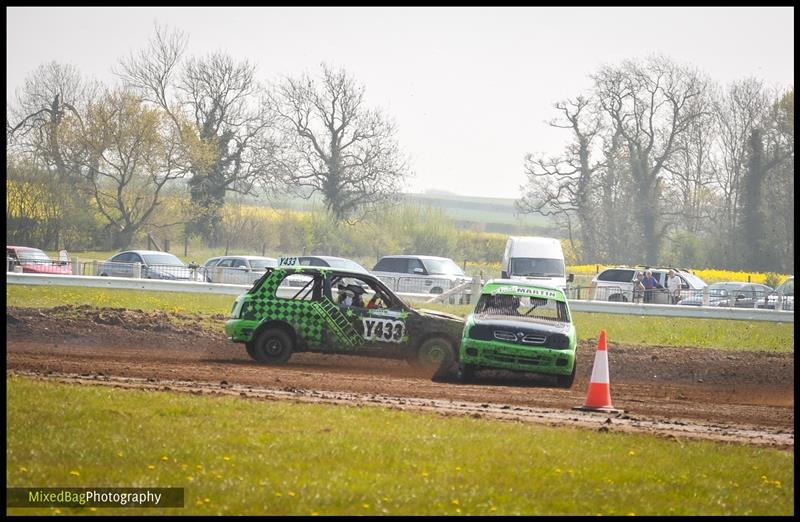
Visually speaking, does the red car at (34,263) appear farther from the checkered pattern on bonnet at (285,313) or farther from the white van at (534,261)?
the checkered pattern on bonnet at (285,313)

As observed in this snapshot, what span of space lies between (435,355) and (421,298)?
16.9 meters

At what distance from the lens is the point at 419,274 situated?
40.6 m

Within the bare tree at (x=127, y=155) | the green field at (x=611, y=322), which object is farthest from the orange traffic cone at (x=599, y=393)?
the bare tree at (x=127, y=155)

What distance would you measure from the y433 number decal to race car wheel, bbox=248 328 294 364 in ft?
4.02

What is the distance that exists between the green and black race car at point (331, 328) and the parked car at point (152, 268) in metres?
19.8

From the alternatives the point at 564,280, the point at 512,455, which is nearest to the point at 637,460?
the point at 512,455

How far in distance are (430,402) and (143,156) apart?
51.0 metres

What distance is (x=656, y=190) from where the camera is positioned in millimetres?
73875

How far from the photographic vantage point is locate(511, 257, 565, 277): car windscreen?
4141 cm

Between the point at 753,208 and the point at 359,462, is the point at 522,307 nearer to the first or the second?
the point at 359,462

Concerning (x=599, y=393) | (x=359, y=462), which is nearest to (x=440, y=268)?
(x=599, y=393)

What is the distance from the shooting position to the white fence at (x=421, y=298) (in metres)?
31.4

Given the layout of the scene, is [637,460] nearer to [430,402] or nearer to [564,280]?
[430,402]

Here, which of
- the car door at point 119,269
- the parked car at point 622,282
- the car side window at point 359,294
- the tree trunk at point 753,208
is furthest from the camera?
the tree trunk at point 753,208
